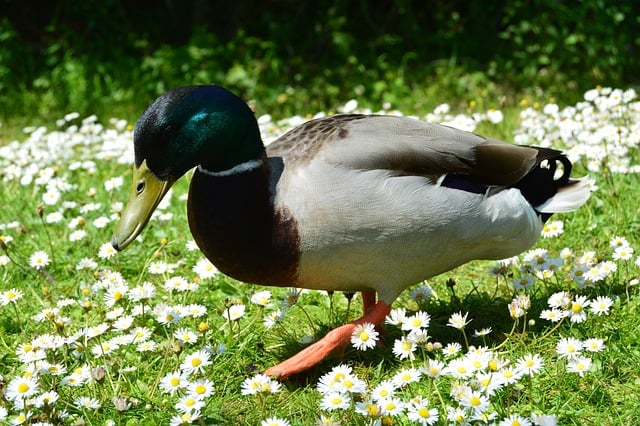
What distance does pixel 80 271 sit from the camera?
12.5 feet

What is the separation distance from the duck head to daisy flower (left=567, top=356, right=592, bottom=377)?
3.60 ft

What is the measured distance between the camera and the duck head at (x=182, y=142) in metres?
2.73

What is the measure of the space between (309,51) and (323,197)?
18.6 ft

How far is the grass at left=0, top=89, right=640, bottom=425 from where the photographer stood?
2.61m

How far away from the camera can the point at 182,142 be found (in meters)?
2.77

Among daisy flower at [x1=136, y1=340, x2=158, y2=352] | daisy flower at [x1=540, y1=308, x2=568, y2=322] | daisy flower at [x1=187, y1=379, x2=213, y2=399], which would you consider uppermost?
daisy flower at [x1=187, y1=379, x2=213, y2=399]

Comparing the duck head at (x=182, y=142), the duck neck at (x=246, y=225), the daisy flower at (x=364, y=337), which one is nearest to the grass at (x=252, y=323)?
the daisy flower at (x=364, y=337)

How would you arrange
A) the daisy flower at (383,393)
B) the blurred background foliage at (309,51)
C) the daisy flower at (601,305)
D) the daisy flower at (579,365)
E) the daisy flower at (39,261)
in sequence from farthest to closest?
1. the blurred background foliage at (309,51)
2. the daisy flower at (39,261)
3. the daisy flower at (601,305)
4. the daisy flower at (579,365)
5. the daisy flower at (383,393)

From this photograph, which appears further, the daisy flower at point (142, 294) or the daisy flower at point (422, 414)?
the daisy flower at point (142, 294)

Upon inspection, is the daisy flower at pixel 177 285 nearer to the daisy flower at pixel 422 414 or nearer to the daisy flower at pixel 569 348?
the daisy flower at pixel 422 414

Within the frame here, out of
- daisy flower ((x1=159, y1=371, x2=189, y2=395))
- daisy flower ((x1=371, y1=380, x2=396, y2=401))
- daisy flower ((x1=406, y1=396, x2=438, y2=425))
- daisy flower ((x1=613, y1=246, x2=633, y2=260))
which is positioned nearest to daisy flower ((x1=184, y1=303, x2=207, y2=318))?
daisy flower ((x1=159, y1=371, x2=189, y2=395))

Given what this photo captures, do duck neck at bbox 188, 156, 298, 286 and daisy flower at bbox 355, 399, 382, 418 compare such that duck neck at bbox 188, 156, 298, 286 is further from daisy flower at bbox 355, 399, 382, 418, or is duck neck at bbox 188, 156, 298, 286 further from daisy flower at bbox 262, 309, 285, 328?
daisy flower at bbox 355, 399, 382, 418

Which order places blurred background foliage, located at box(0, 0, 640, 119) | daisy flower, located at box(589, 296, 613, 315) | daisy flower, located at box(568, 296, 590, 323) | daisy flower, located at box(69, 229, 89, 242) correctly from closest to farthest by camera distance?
daisy flower, located at box(568, 296, 590, 323)
daisy flower, located at box(589, 296, 613, 315)
daisy flower, located at box(69, 229, 89, 242)
blurred background foliage, located at box(0, 0, 640, 119)

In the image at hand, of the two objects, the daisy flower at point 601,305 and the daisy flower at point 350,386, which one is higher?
the daisy flower at point 350,386
